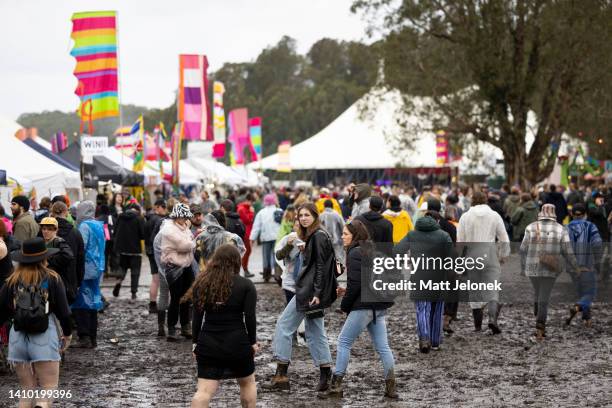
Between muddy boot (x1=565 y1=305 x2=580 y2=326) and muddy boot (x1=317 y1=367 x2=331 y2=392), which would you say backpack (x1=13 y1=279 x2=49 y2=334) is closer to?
muddy boot (x1=317 y1=367 x2=331 y2=392)

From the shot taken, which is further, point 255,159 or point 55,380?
point 255,159

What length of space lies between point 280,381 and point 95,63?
14.1m

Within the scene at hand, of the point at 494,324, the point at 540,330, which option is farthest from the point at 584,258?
the point at 494,324

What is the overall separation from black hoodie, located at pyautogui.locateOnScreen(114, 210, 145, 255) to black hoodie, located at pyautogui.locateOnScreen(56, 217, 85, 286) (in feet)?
17.3

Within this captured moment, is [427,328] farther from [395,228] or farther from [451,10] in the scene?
[451,10]

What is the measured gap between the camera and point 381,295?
28.5 ft

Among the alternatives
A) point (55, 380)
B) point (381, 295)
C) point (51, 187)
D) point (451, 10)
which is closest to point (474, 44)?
point (451, 10)

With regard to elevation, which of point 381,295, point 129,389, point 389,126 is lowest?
point 129,389

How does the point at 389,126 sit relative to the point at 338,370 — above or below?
above

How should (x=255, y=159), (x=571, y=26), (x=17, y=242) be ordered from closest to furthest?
(x=17, y=242) → (x=571, y=26) → (x=255, y=159)

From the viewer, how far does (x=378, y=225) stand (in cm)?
1137

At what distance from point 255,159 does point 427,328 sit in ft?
118

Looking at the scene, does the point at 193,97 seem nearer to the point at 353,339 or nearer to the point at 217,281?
the point at 353,339

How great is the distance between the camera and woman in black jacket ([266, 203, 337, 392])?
878 cm
